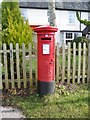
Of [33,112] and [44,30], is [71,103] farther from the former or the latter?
[44,30]

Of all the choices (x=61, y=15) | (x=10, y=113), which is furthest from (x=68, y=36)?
(x=10, y=113)

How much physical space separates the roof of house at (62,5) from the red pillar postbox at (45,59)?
19194mm

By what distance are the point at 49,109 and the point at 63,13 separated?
70.1 feet

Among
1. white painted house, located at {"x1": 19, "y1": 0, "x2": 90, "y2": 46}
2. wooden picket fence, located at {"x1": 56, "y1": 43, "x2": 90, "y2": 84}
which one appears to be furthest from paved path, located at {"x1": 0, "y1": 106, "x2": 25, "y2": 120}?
white painted house, located at {"x1": 19, "y1": 0, "x2": 90, "y2": 46}

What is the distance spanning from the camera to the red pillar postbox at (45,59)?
529 centimetres

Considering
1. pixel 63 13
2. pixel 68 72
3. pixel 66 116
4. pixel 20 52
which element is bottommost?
pixel 66 116

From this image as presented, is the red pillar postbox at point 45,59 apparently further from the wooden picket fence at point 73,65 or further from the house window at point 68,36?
the house window at point 68,36

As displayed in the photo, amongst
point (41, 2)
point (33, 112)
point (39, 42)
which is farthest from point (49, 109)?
point (41, 2)

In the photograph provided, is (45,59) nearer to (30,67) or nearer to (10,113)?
(30,67)

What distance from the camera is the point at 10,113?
467 centimetres

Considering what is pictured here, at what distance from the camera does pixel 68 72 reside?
6.25 metres

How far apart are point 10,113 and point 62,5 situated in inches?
873

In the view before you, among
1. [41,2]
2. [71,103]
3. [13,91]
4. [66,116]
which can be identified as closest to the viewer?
[66,116]

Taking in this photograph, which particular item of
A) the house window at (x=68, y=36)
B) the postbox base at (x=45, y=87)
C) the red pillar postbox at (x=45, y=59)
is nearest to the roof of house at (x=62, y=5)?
the house window at (x=68, y=36)
